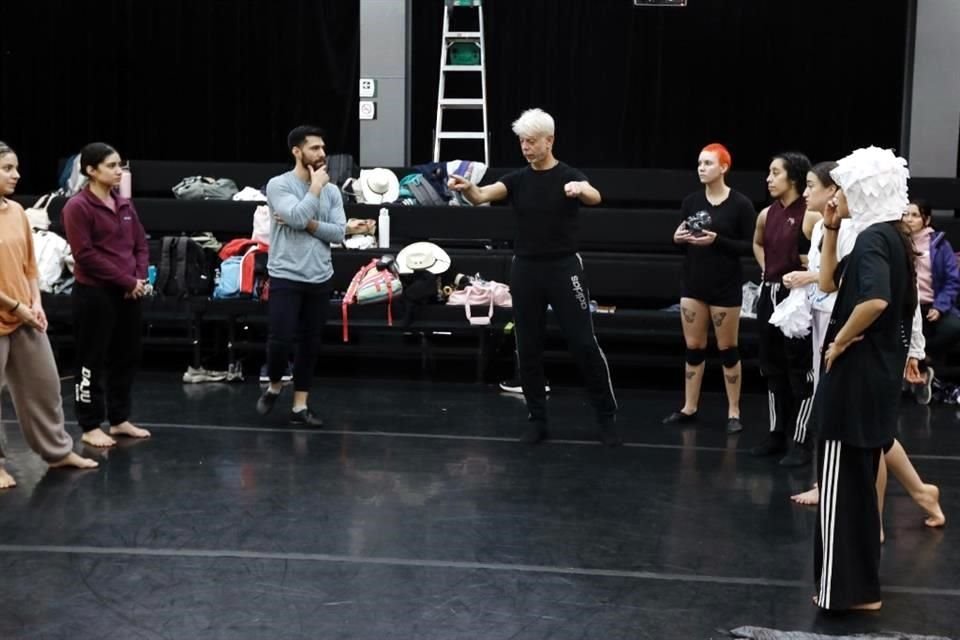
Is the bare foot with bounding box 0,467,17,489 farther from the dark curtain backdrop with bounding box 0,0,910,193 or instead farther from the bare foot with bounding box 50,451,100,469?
the dark curtain backdrop with bounding box 0,0,910,193

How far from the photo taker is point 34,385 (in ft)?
17.7

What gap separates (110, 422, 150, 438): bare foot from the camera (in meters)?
6.41

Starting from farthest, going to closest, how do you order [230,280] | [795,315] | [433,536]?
[230,280], [795,315], [433,536]

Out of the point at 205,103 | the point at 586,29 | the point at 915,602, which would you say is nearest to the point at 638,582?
the point at 915,602

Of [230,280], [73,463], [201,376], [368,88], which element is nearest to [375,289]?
[230,280]

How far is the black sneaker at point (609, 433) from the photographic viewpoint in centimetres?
636

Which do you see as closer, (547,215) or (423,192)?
(547,215)

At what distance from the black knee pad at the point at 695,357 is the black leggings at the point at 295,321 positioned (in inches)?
78.2

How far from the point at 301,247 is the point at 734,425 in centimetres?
249

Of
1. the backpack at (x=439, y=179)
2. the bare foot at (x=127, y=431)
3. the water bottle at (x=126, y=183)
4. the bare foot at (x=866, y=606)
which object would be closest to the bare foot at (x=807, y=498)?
the bare foot at (x=866, y=606)

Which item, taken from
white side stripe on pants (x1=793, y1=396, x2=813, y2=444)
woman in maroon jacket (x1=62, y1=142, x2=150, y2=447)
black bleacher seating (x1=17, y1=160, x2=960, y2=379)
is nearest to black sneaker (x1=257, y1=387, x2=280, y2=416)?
woman in maroon jacket (x1=62, y1=142, x2=150, y2=447)

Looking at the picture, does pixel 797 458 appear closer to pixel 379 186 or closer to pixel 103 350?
pixel 103 350

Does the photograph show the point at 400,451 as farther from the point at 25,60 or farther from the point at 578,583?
the point at 25,60

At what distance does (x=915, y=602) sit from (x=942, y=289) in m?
4.11
